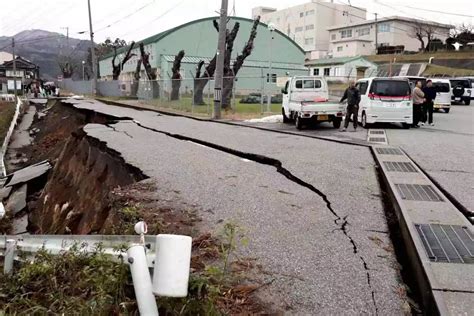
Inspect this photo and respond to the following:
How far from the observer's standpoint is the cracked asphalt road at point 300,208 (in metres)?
3.57

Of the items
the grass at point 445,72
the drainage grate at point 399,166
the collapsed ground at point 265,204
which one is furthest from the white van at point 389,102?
the grass at point 445,72

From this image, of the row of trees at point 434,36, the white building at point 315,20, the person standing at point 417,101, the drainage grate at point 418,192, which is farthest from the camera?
the white building at point 315,20

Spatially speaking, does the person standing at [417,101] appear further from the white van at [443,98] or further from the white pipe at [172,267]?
the white pipe at [172,267]

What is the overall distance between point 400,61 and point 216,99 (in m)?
47.8

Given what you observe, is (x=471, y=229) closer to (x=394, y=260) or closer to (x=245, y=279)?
(x=394, y=260)

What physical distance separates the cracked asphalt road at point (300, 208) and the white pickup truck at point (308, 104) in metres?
4.28

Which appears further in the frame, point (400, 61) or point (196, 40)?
point (400, 61)


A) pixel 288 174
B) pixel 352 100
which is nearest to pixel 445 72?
pixel 352 100

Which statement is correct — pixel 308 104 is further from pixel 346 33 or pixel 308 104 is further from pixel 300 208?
pixel 346 33

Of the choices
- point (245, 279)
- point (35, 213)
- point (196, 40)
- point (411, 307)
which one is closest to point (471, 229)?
point (411, 307)

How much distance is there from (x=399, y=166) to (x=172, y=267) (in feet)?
23.6

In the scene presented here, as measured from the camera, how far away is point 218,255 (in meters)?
4.12

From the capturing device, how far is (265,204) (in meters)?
5.98

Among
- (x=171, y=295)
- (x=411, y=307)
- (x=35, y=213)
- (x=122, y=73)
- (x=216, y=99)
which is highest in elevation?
(x=122, y=73)
